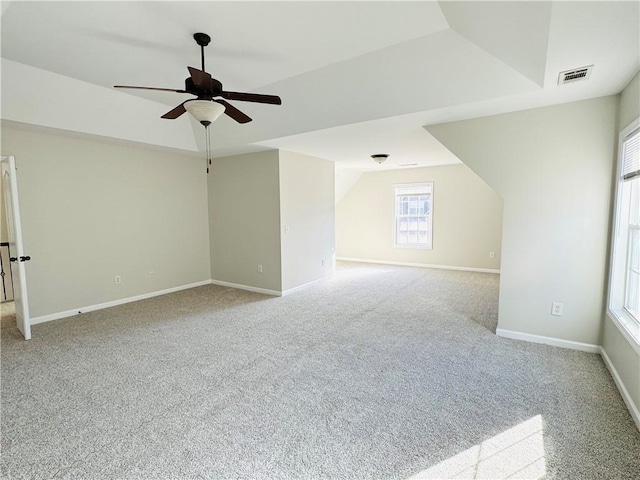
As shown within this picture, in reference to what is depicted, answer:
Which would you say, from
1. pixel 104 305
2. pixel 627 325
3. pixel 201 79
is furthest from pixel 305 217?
pixel 627 325

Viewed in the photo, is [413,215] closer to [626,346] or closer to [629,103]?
[629,103]

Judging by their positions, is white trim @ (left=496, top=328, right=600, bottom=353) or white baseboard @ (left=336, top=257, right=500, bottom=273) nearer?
white trim @ (left=496, top=328, right=600, bottom=353)

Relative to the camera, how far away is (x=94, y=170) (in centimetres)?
440

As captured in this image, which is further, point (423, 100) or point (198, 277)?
point (198, 277)

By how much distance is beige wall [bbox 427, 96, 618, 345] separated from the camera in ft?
9.36

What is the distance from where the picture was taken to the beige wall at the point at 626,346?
6.81ft

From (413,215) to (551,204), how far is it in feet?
14.7

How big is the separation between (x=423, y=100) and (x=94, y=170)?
4.27 m

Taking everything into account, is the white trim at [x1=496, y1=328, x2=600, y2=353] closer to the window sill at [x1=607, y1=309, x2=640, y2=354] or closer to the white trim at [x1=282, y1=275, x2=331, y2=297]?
the window sill at [x1=607, y1=309, x2=640, y2=354]

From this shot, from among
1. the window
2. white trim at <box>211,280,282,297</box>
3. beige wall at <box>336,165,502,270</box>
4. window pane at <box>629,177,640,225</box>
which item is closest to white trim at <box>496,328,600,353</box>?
window pane at <box>629,177,640,225</box>

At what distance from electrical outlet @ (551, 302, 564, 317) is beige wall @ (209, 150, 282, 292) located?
3.48 metres

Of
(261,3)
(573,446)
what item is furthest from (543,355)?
(261,3)

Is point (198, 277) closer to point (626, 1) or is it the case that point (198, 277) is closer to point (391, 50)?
point (391, 50)

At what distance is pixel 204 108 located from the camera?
247 cm
